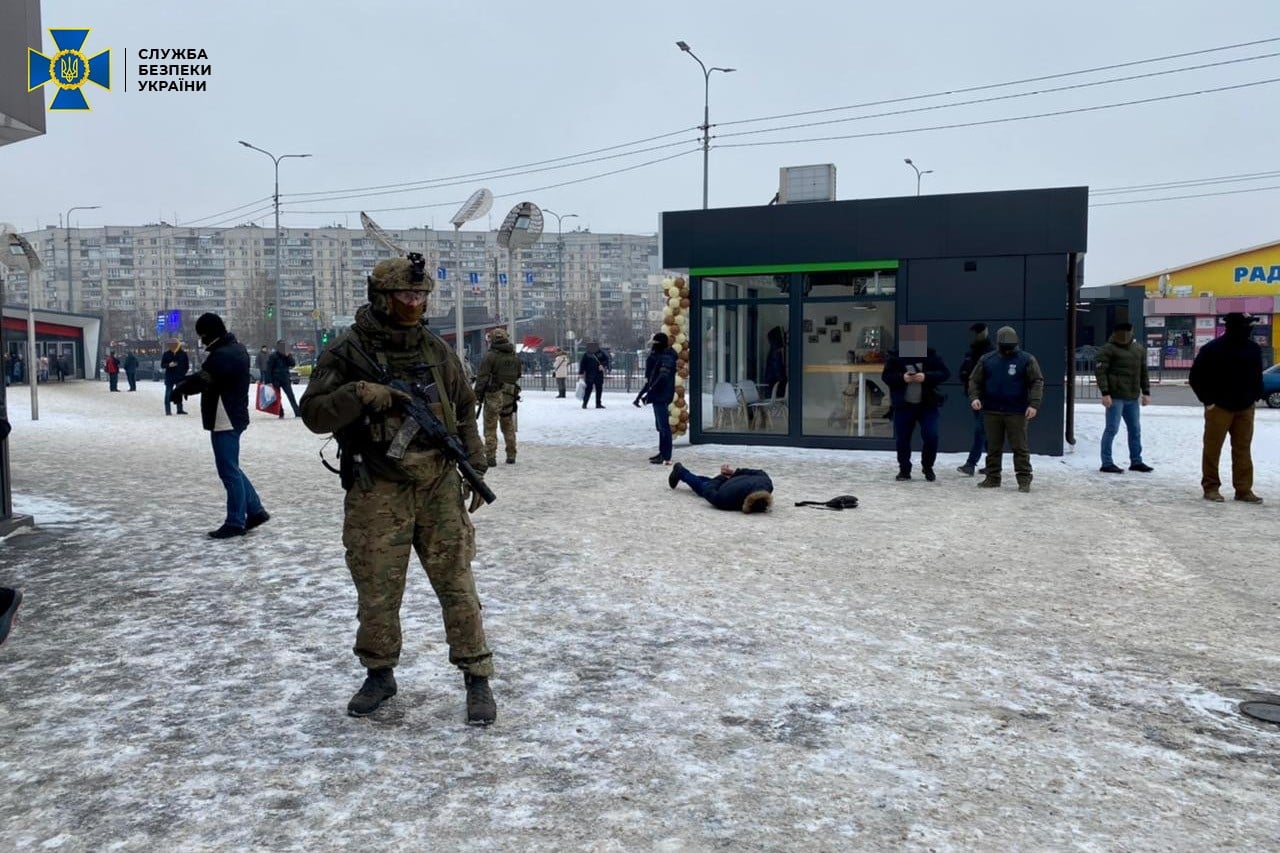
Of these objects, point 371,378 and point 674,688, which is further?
point 674,688

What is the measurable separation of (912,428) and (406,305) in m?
8.77

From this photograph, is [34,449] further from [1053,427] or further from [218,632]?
[1053,427]

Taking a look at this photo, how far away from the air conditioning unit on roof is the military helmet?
14193 mm

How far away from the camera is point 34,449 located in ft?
50.0

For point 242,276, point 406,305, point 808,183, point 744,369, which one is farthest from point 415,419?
point 242,276

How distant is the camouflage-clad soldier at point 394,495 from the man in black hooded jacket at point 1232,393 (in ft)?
27.8

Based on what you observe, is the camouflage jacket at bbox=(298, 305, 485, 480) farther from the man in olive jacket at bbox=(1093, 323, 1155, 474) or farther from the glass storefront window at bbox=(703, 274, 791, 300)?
the glass storefront window at bbox=(703, 274, 791, 300)

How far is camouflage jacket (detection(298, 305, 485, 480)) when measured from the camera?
12.6ft

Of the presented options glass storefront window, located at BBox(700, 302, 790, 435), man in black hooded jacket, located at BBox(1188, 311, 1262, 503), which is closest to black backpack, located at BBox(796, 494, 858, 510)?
man in black hooded jacket, located at BBox(1188, 311, 1262, 503)

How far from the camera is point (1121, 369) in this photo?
39.4ft

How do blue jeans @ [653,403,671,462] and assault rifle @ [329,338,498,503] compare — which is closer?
assault rifle @ [329,338,498,503]

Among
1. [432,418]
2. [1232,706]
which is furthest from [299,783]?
[1232,706]

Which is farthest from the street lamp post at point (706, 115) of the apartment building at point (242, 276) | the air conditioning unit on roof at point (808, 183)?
the apartment building at point (242, 276)

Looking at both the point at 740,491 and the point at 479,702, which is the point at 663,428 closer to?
the point at 740,491
